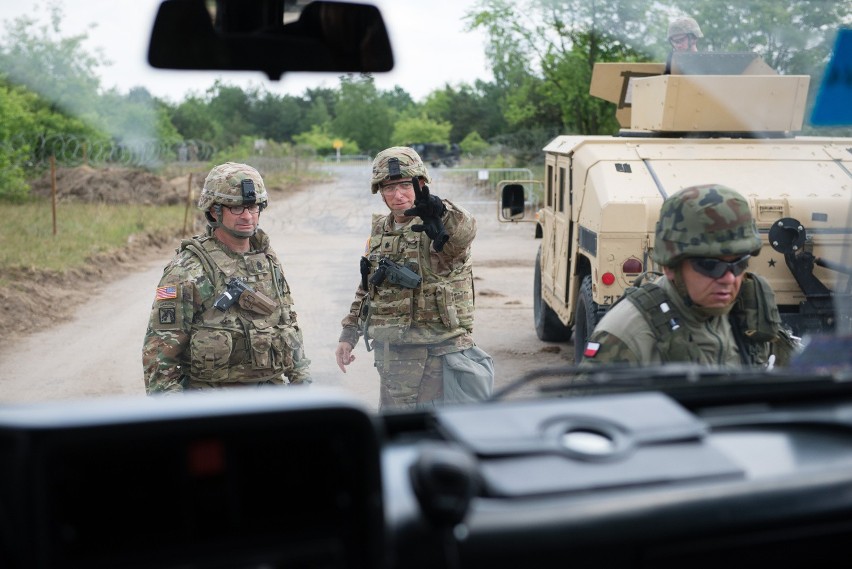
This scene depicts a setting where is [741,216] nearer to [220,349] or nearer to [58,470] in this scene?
[220,349]

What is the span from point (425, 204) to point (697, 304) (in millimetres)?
1929

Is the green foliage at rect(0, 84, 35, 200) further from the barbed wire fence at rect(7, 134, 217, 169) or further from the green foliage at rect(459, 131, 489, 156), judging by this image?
the green foliage at rect(459, 131, 489, 156)

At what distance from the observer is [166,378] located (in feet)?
14.1

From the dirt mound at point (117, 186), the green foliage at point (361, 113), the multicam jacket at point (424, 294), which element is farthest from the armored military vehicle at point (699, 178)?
the dirt mound at point (117, 186)

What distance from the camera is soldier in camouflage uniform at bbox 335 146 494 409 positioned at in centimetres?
498

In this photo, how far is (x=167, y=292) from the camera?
433 cm

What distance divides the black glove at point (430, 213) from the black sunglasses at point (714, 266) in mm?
1879

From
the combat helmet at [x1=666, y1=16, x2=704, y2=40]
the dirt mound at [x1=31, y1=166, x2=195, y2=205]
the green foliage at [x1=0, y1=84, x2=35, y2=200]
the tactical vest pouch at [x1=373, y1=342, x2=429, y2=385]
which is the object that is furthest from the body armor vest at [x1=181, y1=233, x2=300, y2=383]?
the dirt mound at [x1=31, y1=166, x2=195, y2=205]

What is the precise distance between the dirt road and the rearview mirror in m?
4.17

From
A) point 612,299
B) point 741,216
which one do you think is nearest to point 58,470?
point 741,216

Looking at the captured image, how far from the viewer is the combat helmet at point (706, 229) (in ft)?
10.5

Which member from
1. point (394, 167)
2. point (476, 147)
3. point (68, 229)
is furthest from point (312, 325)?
point (476, 147)

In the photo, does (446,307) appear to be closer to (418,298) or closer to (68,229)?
(418,298)

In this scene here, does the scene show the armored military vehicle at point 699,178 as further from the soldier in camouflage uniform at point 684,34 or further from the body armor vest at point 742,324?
the body armor vest at point 742,324
